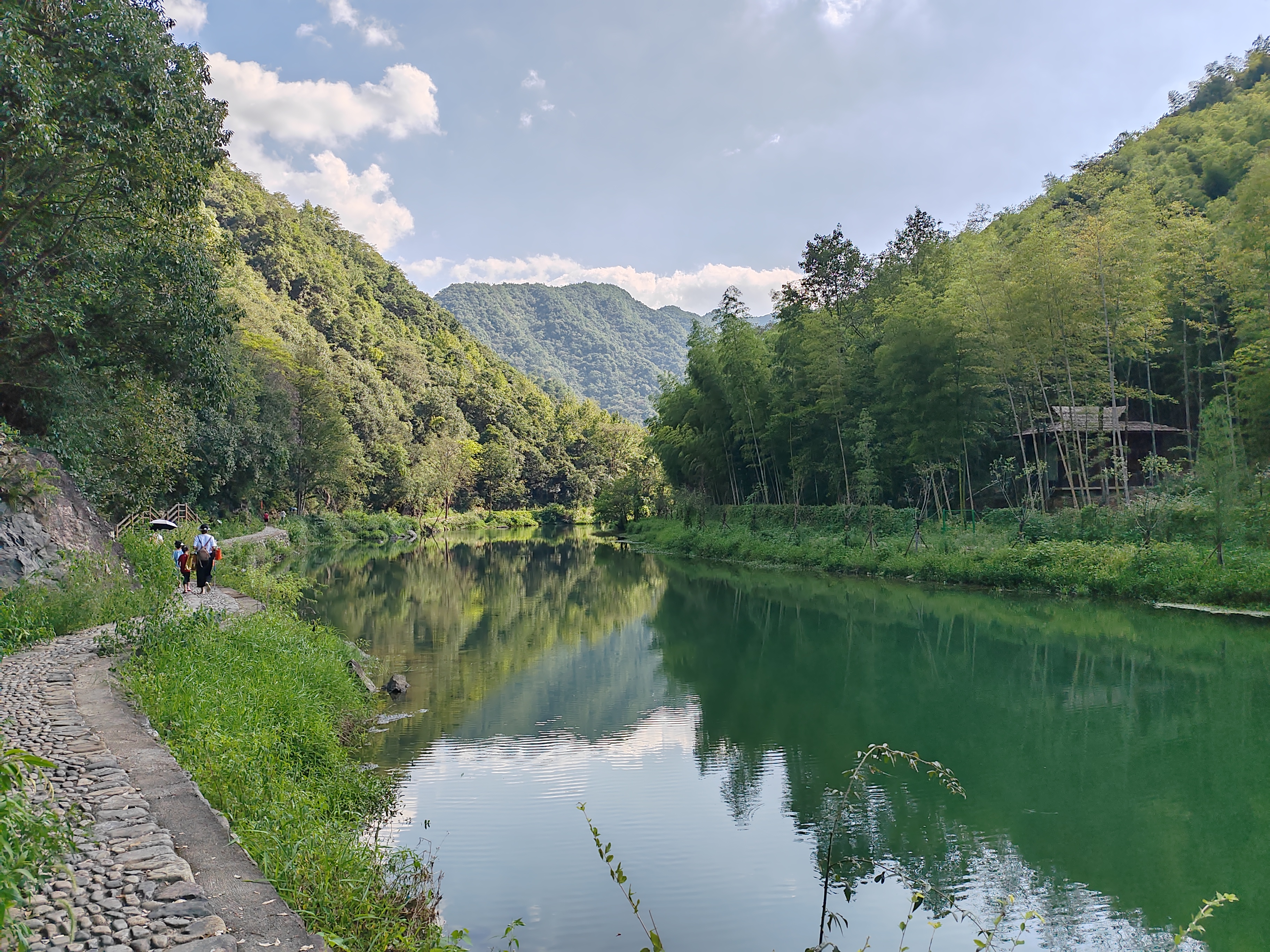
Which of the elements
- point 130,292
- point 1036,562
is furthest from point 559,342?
point 130,292

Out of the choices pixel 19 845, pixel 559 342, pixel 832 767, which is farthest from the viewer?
pixel 559 342

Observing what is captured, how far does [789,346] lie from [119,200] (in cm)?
2105

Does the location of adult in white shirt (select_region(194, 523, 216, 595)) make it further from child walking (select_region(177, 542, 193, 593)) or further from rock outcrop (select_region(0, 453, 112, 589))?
rock outcrop (select_region(0, 453, 112, 589))

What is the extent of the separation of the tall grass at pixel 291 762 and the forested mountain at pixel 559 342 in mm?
147320

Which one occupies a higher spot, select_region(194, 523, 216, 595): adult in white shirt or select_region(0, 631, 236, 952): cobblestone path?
select_region(194, 523, 216, 595): adult in white shirt

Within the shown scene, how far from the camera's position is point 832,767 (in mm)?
8016

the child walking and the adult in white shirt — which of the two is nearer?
the adult in white shirt

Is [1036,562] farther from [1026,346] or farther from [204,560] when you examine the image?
[204,560]

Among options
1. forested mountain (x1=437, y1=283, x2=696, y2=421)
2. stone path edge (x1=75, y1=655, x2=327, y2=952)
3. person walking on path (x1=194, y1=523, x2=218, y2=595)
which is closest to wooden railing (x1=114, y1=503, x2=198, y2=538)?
person walking on path (x1=194, y1=523, x2=218, y2=595)

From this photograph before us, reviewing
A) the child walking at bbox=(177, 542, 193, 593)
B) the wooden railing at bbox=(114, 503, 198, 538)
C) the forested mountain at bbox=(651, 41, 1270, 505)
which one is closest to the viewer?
the child walking at bbox=(177, 542, 193, 593)

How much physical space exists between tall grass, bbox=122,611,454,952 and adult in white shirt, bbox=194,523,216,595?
3.86 meters

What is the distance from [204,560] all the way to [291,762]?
830 cm

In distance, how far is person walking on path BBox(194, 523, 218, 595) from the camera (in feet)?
44.5

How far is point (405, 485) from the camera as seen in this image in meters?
51.6
